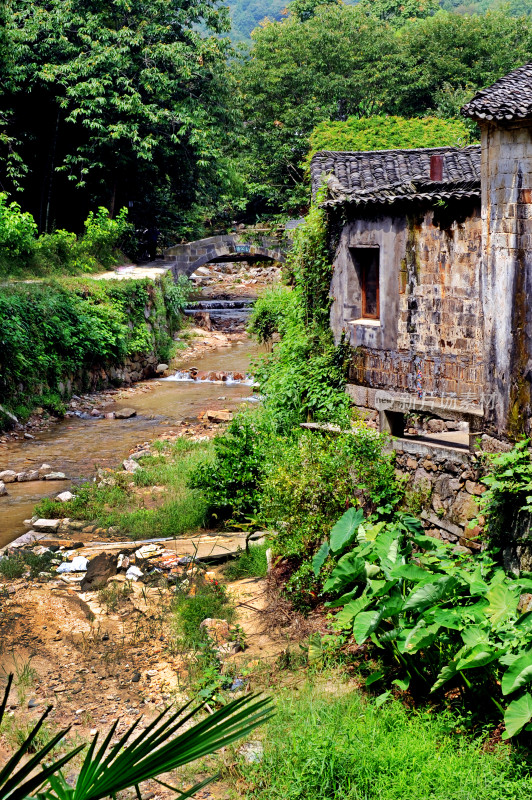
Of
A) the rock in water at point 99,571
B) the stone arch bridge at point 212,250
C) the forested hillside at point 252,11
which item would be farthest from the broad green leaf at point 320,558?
the forested hillside at point 252,11

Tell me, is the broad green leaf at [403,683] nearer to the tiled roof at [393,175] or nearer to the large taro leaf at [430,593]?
the large taro leaf at [430,593]

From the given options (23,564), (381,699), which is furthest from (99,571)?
(381,699)

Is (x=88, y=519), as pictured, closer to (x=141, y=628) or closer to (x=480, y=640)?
→ (x=141, y=628)

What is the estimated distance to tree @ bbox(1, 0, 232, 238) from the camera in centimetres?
2273

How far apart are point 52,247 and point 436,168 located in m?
12.9

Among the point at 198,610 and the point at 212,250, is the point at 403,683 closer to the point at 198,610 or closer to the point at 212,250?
the point at 198,610

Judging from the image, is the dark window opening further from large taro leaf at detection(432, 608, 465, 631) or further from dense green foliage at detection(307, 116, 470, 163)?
dense green foliage at detection(307, 116, 470, 163)

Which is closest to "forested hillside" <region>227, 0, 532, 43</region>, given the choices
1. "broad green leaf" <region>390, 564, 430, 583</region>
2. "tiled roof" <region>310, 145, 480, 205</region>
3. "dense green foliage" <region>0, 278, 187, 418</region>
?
"dense green foliage" <region>0, 278, 187, 418</region>

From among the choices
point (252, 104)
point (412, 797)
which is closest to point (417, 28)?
point (252, 104)

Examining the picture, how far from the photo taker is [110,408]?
18188mm

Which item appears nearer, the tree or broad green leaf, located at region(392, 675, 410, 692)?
broad green leaf, located at region(392, 675, 410, 692)

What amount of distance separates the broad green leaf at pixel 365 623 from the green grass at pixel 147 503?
475cm

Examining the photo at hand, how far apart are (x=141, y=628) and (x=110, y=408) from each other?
418 inches

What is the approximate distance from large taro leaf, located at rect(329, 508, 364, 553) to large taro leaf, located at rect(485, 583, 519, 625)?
1.57m
